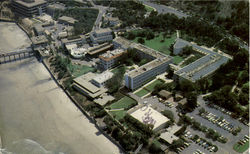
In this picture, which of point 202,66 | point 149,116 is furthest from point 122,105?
point 202,66

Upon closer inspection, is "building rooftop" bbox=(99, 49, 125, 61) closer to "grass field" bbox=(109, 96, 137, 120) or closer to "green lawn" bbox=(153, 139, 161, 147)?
"grass field" bbox=(109, 96, 137, 120)

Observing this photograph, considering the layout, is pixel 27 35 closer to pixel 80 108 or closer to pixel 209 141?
pixel 80 108

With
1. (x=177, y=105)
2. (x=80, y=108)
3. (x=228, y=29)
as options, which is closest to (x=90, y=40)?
(x=80, y=108)

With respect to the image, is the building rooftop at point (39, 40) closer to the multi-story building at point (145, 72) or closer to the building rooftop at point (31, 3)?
the building rooftop at point (31, 3)

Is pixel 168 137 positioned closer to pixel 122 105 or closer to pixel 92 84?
pixel 122 105

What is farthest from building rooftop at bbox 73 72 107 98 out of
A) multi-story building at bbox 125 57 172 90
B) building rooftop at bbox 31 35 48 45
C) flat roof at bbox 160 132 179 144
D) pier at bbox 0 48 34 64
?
pier at bbox 0 48 34 64
